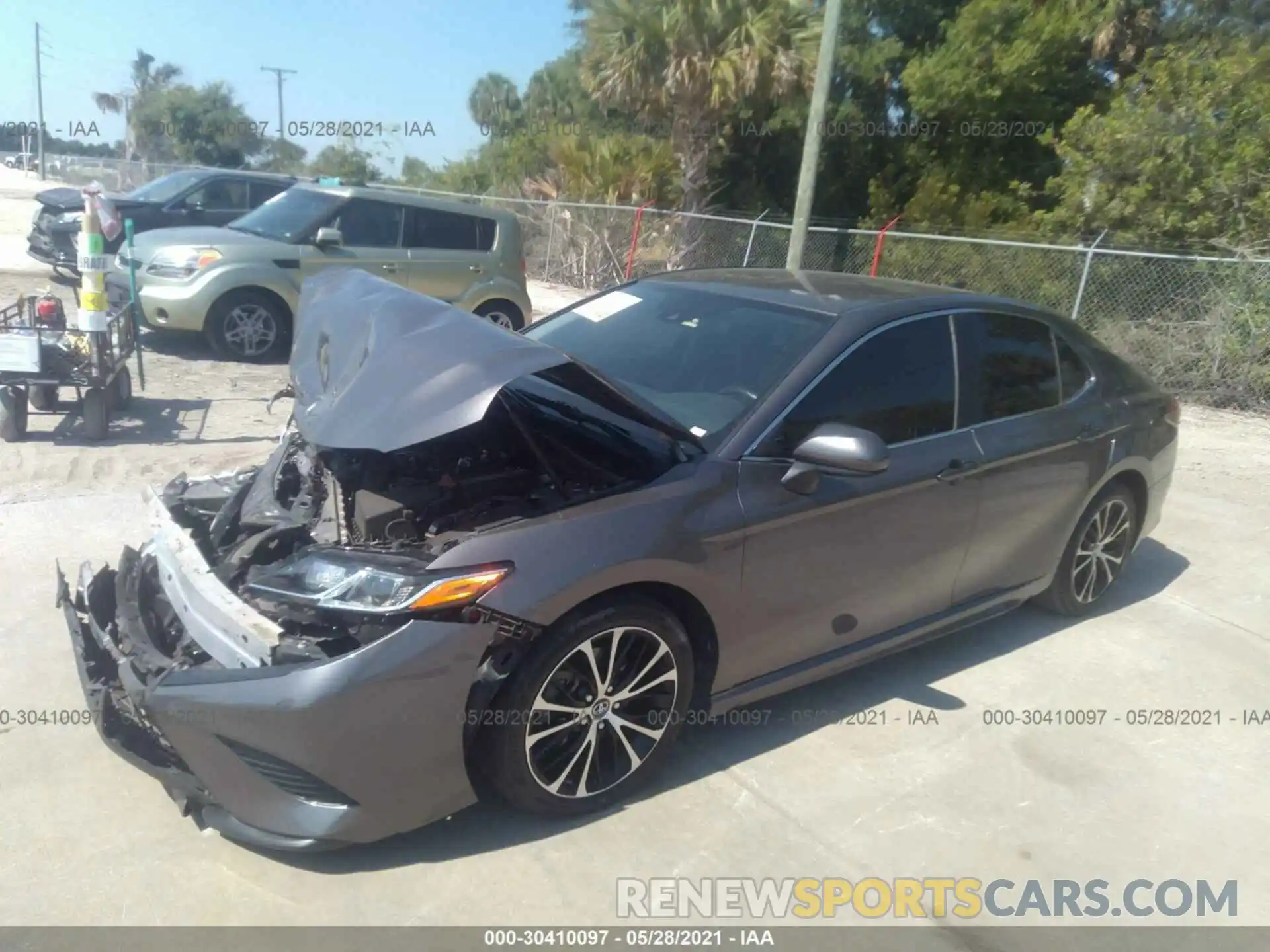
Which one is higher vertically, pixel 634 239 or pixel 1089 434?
pixel 634 239

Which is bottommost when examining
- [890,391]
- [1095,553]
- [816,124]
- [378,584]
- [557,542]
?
[1095,553]

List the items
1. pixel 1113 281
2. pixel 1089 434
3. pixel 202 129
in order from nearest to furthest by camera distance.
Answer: pixel 1089 434 → pixel 1113 281 → pixel 202 129

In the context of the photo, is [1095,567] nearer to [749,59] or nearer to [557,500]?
[557,500]

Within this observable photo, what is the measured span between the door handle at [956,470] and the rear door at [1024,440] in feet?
0.17

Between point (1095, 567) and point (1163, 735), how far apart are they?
1138 millimetres

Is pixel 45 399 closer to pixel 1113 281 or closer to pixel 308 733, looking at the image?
pixel 308 733

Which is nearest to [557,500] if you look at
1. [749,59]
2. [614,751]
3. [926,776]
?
[614,751]

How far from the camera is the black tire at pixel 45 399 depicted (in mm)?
6984

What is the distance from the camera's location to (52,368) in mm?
6652

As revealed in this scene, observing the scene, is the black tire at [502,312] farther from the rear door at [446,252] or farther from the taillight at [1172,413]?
the taillight at [1172,413]

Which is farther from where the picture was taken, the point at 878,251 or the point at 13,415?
the point at 878,251

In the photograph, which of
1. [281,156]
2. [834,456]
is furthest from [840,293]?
[281,156]

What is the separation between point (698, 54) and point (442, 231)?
8.97m

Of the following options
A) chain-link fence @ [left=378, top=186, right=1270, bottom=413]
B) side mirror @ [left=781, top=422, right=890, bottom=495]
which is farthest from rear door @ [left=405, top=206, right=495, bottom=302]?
side mirror @ [left=781, top=422, right=890, bottom=495]
